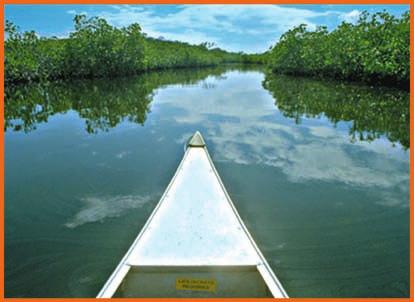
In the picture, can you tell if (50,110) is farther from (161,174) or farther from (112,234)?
(112,234)

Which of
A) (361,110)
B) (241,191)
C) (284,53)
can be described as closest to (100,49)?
(284,53)

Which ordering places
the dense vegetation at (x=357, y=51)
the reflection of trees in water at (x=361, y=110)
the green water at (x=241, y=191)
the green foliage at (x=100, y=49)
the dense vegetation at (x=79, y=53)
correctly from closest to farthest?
the green water at (x=241, y=191), the reflection of trees in water at (x=361, y=110), the dense vegetation at (x=357, y=51), the dense vegetation at (x=79, y=53), the green foliage at (x=100, y=49)

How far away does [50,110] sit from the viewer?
14.2 m

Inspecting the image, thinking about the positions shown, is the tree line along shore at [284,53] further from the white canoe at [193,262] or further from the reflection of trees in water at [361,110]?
the white canoe at [193,262]

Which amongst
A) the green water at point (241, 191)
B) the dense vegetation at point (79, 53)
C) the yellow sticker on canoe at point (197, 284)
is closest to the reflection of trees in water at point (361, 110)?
the green water at point (241, 191)

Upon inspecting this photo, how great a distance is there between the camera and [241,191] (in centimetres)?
581

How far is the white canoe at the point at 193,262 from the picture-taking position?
9.09ft

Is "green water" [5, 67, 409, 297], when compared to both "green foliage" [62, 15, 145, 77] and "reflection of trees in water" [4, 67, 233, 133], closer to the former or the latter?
"reflection of trees in water" [4, 67, 233, 133]

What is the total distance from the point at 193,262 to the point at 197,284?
0.60 ft

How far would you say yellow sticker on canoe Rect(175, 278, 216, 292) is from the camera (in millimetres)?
2766

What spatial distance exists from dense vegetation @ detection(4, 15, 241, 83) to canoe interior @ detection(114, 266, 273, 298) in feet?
74.6

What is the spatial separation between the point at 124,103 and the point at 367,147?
410 inches

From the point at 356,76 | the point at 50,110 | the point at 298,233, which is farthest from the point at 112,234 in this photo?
the point at 356,76

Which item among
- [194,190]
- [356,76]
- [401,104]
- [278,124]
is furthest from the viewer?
[356,76]
